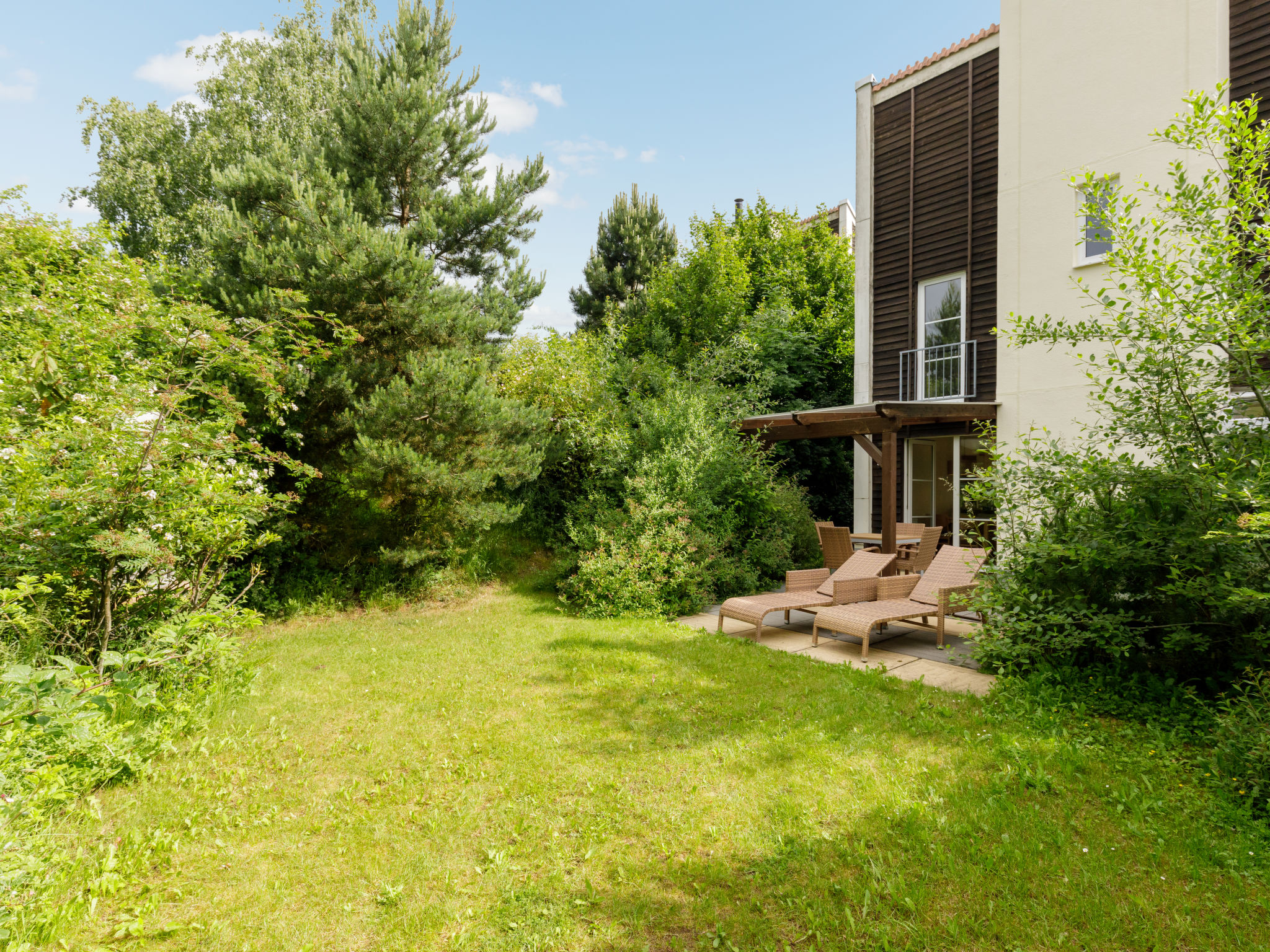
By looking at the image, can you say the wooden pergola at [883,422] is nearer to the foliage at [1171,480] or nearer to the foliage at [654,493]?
the foliage at [654,493]

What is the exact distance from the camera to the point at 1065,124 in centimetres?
869

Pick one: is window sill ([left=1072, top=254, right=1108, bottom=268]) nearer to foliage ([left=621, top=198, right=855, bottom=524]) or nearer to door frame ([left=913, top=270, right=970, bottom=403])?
door frame ([left=913, top=270, right=970, bottom=403])

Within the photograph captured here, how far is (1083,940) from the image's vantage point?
2404 millimetres

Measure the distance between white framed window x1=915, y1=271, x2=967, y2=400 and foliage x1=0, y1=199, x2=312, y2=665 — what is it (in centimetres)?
1015

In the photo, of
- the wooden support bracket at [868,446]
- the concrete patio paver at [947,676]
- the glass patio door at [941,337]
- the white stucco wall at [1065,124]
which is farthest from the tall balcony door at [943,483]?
the concrete patio paver at [947,676]

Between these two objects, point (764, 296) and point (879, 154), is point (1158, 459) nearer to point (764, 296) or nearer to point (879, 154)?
point (879, 154)

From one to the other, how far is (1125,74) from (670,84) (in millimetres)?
7272

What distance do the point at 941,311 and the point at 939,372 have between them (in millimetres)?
1128

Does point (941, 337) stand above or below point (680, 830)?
above

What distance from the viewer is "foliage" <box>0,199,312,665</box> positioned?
400cm

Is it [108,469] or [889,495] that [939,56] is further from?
[108,469]

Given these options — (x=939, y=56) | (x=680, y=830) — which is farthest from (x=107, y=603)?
(x=939, y=56)

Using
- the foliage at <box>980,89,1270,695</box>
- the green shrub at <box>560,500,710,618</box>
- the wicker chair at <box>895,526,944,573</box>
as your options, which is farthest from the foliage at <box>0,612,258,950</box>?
the wicker chair at <box>895,526,944,573</box>

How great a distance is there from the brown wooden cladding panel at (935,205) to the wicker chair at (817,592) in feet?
15.2
